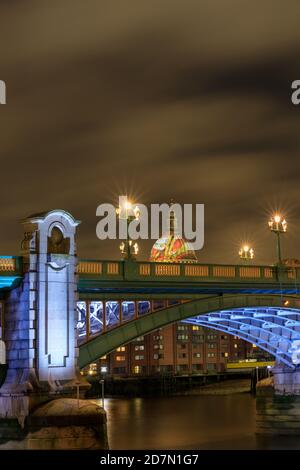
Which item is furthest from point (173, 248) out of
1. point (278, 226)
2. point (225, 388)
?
point (278, 226)

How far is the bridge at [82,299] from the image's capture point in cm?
4331

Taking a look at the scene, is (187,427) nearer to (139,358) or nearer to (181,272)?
(181,272)

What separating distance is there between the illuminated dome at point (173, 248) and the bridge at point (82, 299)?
73.4m

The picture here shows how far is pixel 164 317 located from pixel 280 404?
17.6 m

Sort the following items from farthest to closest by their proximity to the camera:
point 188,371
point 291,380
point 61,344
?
point 188,371 < point 291,380 < point 61,344

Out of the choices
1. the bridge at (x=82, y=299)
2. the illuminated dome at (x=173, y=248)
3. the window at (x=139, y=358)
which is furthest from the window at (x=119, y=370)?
the bridge at (x=82, y=299)

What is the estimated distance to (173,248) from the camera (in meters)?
139

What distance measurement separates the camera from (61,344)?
43969mm

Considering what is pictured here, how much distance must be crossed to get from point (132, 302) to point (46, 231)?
30.4 feet

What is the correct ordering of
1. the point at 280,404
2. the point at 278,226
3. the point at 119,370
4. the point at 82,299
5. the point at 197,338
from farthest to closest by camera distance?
the point at 197,338
the point at 119,370
the point at 280,404
the point at 278,226
the point at 82,299

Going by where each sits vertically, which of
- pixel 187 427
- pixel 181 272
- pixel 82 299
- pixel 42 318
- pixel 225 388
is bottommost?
pixel 187 427

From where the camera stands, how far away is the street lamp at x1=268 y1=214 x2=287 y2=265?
61.4 m

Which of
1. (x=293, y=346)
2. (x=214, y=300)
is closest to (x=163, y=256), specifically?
(x=293, y=346)

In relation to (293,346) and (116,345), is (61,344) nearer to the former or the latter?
(116,345)
